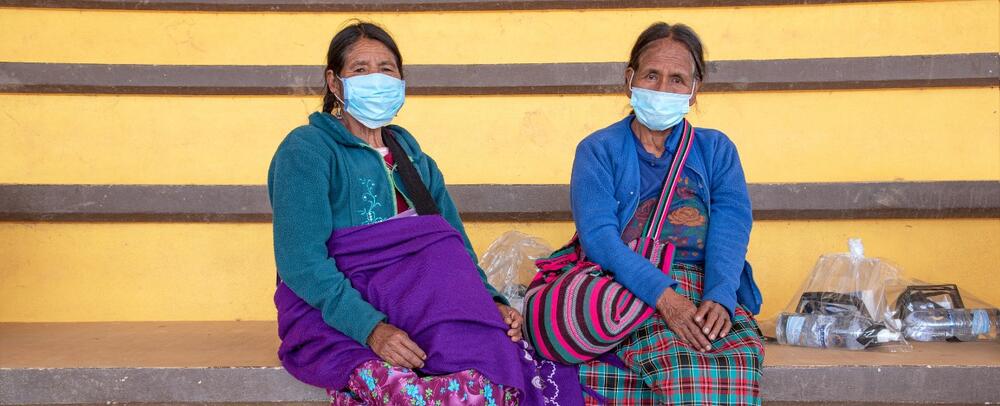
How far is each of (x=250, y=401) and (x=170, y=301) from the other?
3.44 ft

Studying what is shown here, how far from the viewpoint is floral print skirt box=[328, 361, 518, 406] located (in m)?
1.97

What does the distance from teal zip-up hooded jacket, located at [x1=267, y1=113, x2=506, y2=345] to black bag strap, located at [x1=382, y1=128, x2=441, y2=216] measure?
0.08ft

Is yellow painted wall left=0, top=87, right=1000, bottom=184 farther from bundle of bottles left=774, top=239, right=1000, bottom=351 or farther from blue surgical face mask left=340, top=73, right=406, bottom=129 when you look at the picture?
blue surgical face mask left=340, top=73, right=406, bottom=129

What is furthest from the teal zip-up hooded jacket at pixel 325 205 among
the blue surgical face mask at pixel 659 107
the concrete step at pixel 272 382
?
the blue surgical face mask at pixel 659 107

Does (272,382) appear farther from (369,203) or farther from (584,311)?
(584,311)

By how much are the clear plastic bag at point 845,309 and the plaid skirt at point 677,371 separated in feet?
1.12

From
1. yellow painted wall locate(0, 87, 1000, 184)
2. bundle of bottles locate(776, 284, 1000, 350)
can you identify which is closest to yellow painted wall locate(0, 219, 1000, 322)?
yellow painted wall locate(0, 87, 1000, 184)

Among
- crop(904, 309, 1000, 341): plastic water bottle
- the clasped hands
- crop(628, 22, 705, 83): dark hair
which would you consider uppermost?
crop(628, 22, 705, 83): dark hair

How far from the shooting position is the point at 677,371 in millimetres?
2133

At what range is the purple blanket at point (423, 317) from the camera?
6.73ft

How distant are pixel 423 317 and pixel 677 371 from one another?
632 mm

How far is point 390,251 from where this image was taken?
2.20m

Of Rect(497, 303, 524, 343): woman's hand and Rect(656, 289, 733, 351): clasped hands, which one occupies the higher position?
Rect(656, 289, 733, 351): clasped hands

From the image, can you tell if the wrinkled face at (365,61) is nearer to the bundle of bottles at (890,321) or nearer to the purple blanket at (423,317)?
the purple blanket at (423,317)
